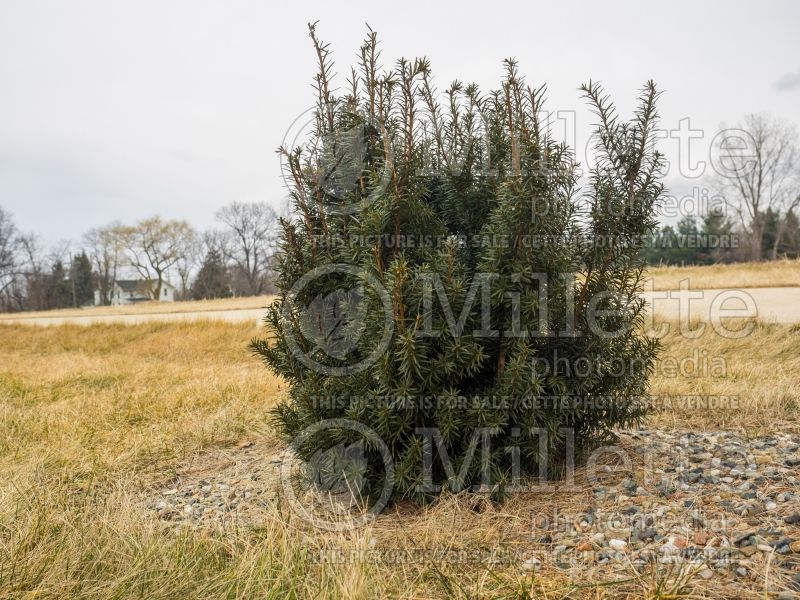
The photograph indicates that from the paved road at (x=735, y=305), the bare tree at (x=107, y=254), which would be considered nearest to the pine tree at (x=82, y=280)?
the bare tree at (x=107, y=254)

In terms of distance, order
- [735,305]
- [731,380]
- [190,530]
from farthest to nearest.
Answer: [735,305] < [731,380] < [190,530]

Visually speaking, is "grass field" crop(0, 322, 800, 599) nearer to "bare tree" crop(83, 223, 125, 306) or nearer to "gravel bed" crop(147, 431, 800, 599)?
"gravel bed" crop(147, 431, 800, 599)

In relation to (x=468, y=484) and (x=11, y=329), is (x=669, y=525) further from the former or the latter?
(x=11, y=329)

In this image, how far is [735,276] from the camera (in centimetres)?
1393

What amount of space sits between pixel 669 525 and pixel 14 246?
64.8 m

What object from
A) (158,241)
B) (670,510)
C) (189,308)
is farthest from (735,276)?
(158,241)

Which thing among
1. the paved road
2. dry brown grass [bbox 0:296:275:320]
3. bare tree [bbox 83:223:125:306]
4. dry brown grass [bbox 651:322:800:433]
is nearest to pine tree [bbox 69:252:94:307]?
bare tree [bbox 83:223:125:306]

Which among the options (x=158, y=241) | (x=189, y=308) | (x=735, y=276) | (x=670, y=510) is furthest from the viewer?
(x=158, y=241)

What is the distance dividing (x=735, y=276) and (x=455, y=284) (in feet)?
45.6

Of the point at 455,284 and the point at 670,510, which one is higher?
the point at 455,284

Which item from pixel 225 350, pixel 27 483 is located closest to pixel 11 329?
pixel 225 350

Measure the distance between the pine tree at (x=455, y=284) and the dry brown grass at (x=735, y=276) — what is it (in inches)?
344

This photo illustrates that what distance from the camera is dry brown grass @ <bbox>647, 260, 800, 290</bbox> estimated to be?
40.8 ft

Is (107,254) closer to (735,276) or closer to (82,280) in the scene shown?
(82,280)
